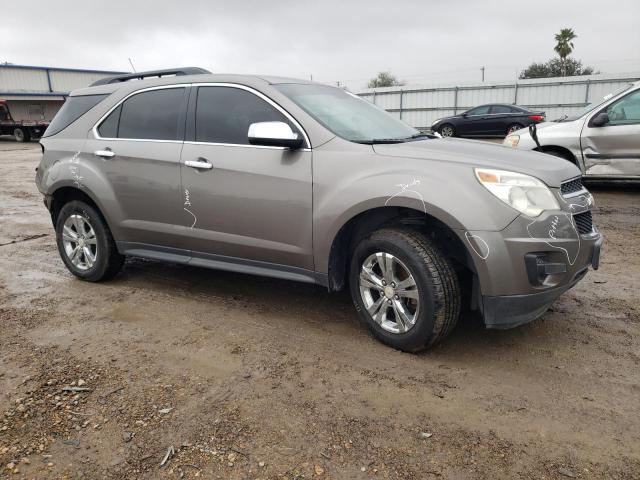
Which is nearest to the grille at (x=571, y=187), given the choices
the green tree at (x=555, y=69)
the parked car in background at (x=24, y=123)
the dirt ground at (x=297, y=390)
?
the dirt ground at (x=297, y=390)

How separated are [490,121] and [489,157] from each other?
17693 mm

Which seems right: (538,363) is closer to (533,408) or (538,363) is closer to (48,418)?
(533,408)

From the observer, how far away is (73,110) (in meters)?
4.94

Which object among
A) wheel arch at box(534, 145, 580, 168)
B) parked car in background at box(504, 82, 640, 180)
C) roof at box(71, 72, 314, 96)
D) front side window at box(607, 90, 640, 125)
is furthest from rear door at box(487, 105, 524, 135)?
roof at box(71, 72, 314, 96)

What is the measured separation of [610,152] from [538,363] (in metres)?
5.83

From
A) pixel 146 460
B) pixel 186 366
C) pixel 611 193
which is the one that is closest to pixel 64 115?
pixel 186 366

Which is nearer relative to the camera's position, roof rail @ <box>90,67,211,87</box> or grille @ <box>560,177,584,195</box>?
grille @ <box>560,177,584,195</box>

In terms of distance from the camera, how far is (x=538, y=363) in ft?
10.6

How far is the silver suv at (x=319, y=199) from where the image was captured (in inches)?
120

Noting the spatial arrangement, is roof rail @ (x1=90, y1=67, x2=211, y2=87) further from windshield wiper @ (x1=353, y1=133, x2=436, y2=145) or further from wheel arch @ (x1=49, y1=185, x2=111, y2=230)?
windshield wiper @ (x1=353, y1=133, x2=436, y2=145)

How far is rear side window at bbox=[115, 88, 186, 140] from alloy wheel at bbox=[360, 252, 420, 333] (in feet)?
6.32

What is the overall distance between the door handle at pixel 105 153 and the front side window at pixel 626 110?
22.8 feet

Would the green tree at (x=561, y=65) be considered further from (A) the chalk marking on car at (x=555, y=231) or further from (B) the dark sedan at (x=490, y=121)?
(A) the chalk marking on car at (x=555, y=231)

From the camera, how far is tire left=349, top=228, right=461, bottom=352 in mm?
3125
